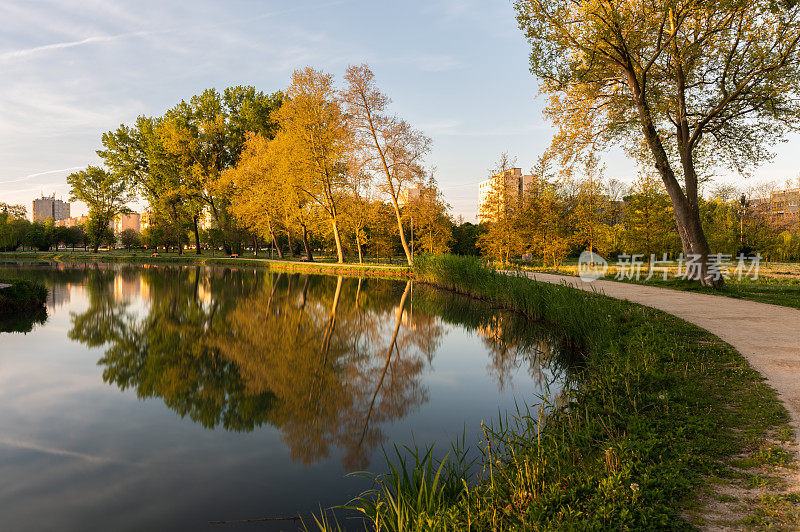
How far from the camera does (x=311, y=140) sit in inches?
1164

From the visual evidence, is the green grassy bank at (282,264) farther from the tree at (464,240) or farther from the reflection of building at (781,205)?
the reflection of building at (781,205)

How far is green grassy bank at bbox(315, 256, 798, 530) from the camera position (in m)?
2.49

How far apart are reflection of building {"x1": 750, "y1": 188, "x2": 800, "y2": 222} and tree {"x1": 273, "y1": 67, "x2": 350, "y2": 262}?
4028 cm

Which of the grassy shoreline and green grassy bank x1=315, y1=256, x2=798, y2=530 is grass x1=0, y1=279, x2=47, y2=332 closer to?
green grassy bank x1=315, y1=256, x2=798, y2=530

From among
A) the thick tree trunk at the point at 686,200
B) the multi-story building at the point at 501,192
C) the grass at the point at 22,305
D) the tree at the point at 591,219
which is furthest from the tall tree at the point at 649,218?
the grass at the point at 22,305

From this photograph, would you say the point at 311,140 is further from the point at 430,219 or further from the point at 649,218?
the point at 649,218

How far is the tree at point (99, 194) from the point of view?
168ft

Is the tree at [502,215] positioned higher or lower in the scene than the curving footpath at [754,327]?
higher

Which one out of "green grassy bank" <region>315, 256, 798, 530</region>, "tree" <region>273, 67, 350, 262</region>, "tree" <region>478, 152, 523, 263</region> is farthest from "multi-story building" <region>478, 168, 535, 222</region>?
"green grassy bank" <region>315, 256, 798, 530</region>

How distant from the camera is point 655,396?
4160mm

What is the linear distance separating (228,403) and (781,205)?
176ft

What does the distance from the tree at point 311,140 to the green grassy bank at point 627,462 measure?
2620cm

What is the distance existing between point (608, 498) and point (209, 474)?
3.60 metres

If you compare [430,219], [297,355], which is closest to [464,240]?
[430,219]
